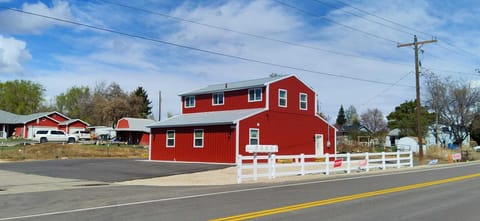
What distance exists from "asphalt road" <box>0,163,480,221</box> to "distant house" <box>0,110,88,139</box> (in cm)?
5756

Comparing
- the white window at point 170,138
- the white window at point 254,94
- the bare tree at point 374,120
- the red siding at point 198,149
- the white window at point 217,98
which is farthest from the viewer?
the bare tree at point 374,120

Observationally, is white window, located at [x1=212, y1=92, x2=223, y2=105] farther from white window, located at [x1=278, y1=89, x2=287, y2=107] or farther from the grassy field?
the grassy field

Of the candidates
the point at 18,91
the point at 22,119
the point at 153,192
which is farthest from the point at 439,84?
the point at 18,91

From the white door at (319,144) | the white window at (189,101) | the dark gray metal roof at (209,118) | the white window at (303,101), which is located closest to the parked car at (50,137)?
the white window at (189,101)

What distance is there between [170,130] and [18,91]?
68834 mm

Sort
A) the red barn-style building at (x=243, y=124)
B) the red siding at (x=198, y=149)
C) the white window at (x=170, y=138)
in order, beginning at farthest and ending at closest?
the white window at (x=170, y=138) → the red barn-style building at (x=243, y=124) → the red siding at (x=198, y=149)

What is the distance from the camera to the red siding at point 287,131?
1203 inches

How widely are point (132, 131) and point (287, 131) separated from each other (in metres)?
35.1

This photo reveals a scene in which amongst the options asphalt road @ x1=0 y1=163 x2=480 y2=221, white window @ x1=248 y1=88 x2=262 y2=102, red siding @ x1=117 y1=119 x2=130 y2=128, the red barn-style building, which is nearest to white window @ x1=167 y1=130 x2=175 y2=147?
the red barn-style building

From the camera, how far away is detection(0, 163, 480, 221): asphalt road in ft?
31.1

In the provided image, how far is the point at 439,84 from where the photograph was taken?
2427 inches

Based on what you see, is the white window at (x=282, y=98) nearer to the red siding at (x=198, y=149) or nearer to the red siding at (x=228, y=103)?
the red siding at (x=228, y=103)

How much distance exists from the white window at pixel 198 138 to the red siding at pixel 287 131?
367 cm

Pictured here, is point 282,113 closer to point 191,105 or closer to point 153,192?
point 191,105
